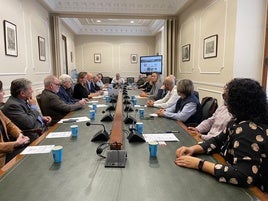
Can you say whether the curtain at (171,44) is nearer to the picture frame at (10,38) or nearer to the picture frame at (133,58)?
the picture frame at (133,58)

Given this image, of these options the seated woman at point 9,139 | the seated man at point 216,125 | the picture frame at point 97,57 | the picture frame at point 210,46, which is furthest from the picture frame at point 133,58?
the seated woman at point 9,139

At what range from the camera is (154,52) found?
10.3 m

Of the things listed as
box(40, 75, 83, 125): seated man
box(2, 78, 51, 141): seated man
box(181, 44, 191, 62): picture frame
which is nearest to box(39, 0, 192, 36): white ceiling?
box(181, 44, 191, 62): picture frame

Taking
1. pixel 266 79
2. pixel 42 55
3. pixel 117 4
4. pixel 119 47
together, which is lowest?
pixel 266 79

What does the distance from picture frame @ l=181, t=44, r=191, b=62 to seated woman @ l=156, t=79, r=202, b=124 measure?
321cm

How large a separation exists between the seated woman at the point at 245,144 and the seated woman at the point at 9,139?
4.49 feet

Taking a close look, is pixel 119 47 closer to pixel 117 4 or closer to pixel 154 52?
pixel 154 52

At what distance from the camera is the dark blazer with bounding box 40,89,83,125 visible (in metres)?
3.17

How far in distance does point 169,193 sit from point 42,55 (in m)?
5.12

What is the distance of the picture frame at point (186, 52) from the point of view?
576 cm

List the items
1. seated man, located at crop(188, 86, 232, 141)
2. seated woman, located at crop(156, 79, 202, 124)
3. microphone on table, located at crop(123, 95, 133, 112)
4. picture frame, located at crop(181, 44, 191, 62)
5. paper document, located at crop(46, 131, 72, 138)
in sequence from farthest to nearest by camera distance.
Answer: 1. picture frame, located at crop(181, 44, 191, 62)
2. microphone on table, located at crop(123, 95, 133, 112)
3. seated woman, located at crop(156, 79, 202, 124)
4. seated man, located at crop(188, 86, 232, 141)
5. paper document, located at crop(46, 131, 72, 138)

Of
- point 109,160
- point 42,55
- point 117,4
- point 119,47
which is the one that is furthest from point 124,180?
point 119,47

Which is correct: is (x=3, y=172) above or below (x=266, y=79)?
below

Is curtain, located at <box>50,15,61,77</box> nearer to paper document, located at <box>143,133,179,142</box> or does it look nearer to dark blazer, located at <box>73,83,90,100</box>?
dark blazer, located at <box>73,83,90,100</box>
